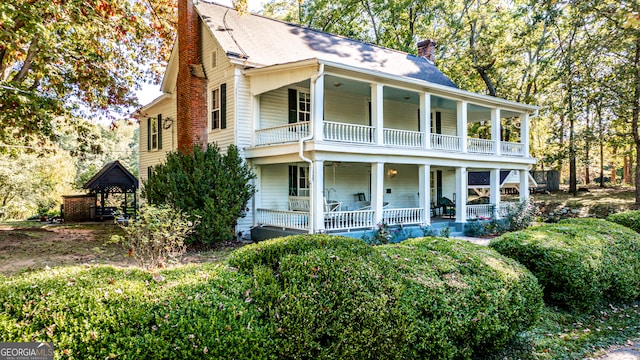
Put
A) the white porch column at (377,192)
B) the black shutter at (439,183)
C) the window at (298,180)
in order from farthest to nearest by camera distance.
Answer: the black shutter at (439,183), the window at (298,180), the white porch column at (377,192)

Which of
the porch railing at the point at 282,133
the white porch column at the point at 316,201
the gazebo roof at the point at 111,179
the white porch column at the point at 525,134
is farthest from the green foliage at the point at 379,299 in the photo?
the gazebo roof at the point at 111,179

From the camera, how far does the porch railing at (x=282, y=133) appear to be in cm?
1229

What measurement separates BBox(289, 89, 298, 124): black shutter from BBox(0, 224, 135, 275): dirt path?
7554 mm

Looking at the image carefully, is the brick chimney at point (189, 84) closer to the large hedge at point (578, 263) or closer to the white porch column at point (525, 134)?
the large hedge at point (578, 263)

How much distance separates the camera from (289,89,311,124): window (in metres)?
14.6

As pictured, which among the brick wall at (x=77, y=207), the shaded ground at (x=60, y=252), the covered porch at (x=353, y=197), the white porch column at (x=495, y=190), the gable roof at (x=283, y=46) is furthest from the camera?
the brick wall at (x=77, y=207)

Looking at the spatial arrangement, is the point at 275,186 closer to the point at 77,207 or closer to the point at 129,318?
the point at 129,318

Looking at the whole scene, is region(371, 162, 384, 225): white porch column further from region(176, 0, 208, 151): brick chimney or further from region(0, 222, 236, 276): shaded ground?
region(176, 0, 208, 151): brick chimney

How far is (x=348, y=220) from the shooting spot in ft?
40.5

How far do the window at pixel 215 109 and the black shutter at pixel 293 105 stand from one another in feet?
9.38

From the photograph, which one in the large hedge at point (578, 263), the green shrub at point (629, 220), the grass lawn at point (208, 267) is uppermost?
the green shrub at point (629, 220)

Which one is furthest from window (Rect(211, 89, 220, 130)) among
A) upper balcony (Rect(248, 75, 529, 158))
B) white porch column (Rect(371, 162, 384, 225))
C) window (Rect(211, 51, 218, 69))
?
white porch column (Rect(371, 162, 384, 225))

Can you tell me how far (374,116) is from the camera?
1298cm

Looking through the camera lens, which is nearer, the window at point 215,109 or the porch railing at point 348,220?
the porch railing at point 348,220
